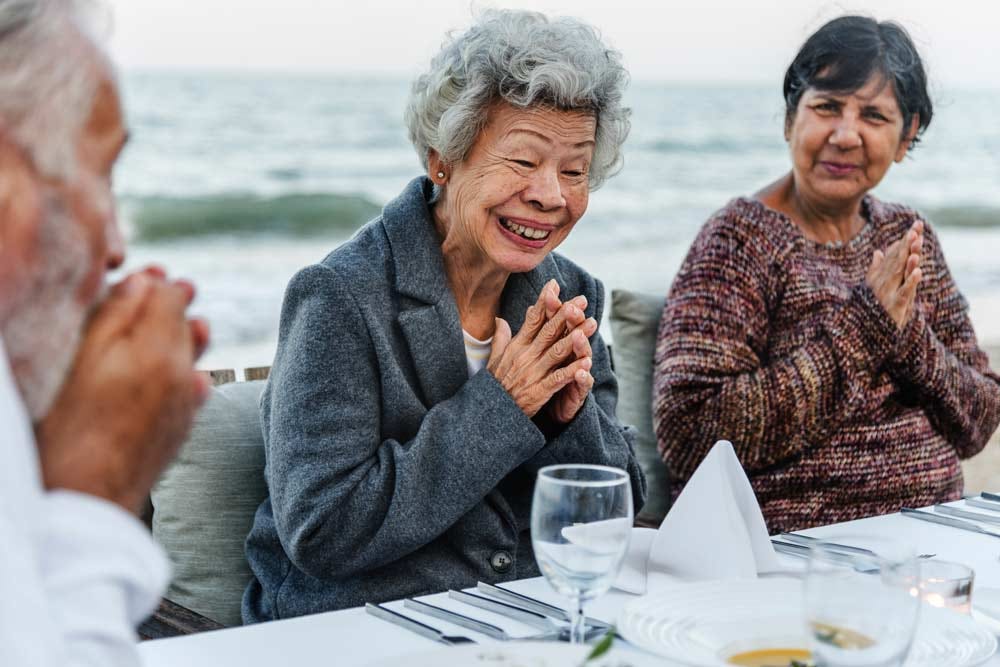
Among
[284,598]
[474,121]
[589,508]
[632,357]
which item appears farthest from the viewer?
[632,357]

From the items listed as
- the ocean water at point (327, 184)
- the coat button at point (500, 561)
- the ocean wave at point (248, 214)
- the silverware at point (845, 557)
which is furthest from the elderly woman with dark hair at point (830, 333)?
the ocean wave at point (248, 214)

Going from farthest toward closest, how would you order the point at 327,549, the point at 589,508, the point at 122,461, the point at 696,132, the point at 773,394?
the point at 696,132, the point at 773,394, the point at 327,549, the point at 589,508, the point at 122,461

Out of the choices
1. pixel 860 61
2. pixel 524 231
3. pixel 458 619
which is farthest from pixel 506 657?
pixel 860 61

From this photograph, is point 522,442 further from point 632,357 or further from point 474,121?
point 632,357

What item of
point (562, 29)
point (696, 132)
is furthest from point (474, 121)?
point (696, 132)

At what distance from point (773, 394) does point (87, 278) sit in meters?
1.92

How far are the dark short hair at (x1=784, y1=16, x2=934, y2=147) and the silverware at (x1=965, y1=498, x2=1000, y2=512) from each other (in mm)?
1181

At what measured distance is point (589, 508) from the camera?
125cm

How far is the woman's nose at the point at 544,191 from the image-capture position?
219 centimetres

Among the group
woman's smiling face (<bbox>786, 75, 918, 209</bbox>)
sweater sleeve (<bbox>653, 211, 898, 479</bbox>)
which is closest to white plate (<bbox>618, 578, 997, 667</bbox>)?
sweater sleeve (<bbox>653, 211, 898, 479</bbox>)

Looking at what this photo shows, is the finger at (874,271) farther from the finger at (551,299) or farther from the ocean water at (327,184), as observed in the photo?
the ocean water at (327,184)

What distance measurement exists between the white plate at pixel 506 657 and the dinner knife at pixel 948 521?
0.88m

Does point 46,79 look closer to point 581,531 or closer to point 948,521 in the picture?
point 581,531

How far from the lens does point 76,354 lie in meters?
0.96
